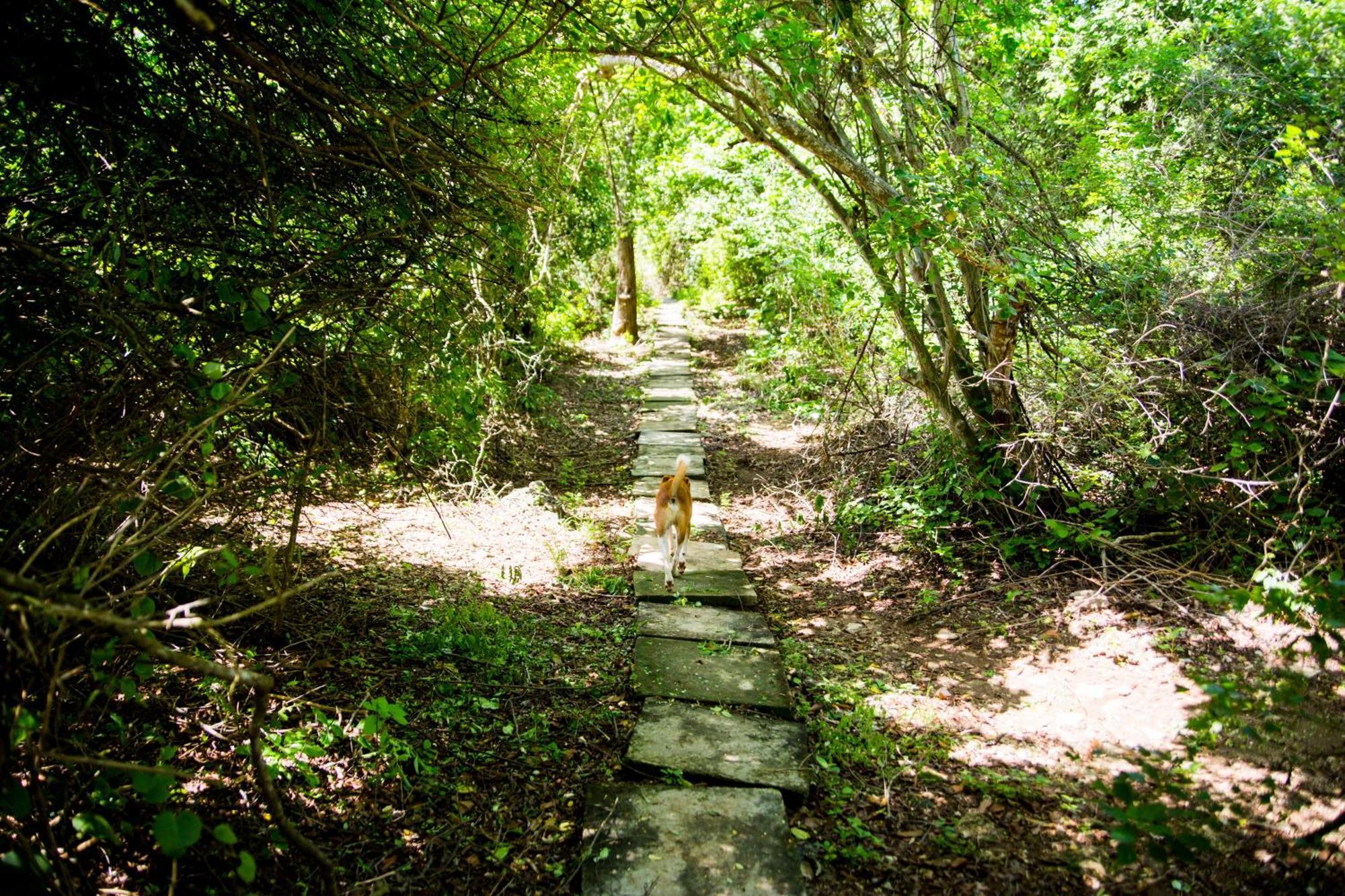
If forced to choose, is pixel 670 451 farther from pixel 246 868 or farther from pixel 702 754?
pixel 246 868

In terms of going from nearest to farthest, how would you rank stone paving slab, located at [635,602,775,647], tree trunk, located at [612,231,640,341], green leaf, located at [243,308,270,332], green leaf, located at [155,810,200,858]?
green leaf, located at [155,810,200,858] < green leaf, located at [243,308,270,332] < stone paving slab, located at [635,602,775,647] < tree trunk, located at [612,231,640,341]

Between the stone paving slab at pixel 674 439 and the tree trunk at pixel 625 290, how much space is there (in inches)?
216

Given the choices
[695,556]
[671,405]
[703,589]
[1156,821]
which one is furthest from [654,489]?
[1156,821]

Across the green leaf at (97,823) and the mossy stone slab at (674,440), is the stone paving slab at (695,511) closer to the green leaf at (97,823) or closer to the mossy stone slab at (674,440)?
the mossy stone slab at (674,440)

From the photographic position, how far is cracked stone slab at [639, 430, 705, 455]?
8.83 metres

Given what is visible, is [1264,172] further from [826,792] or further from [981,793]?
[826,792]

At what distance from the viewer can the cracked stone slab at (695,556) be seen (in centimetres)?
565

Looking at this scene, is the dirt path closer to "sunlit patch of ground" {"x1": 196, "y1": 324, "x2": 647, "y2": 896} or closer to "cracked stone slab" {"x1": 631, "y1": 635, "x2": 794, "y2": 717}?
"sunlit patch of ground" {"x1": 196, "y1": 324, "x2": 647, "y2": 896}

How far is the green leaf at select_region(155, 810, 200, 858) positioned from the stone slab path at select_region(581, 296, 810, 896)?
1430mm

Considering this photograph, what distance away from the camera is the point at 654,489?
7.42m

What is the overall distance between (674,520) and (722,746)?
6.81ft

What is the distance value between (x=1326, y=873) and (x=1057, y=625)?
210 centimetres

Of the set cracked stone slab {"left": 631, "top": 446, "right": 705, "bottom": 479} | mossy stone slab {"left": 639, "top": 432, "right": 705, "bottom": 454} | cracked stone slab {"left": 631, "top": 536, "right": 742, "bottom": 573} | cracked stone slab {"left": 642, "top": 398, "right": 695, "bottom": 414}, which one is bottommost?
cracked stone slab {"left": 631, "top": 536, "right": 742, "bottom": 573}

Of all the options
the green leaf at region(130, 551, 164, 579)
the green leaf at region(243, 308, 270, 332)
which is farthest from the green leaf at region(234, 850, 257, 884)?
the green leaf at region(243, 308, 270, 332)
